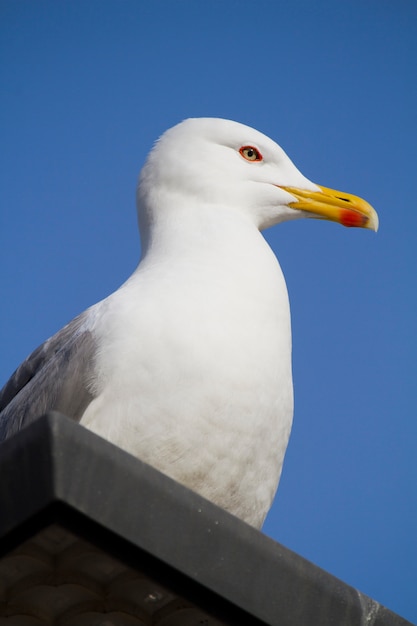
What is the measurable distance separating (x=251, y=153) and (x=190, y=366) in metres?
1.72

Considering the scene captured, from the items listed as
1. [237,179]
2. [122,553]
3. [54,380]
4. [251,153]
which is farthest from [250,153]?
[122,553]

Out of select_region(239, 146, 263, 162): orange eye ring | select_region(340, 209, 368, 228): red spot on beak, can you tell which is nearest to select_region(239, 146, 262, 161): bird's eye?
select_region(239, 146, 263, 162): orange eye ring

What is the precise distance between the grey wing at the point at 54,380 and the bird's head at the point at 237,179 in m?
0.88

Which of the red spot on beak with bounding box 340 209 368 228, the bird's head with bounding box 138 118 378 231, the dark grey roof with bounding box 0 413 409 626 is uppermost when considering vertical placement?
the bird's head with bounding box 138 118 378 231

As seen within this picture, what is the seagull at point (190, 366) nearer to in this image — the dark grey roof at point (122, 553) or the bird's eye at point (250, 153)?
the bird's eye at point (250, 153)

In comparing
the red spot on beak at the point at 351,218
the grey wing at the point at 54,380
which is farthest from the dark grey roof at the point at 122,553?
the red spot on beak at the point at 351,218

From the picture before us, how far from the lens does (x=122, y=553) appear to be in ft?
6.24

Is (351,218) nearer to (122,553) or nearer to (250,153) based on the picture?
(250,153)

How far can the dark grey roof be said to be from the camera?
Result: 6.01ft

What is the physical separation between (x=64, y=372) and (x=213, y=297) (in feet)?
1.93

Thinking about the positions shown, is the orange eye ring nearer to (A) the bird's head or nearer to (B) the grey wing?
(A) the bird's head

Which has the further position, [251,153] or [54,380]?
[251,153]

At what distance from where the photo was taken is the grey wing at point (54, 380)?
3.81m

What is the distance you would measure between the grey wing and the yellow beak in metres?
1.30
